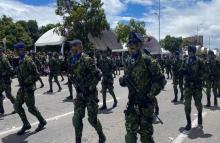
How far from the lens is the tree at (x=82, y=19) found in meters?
40.3

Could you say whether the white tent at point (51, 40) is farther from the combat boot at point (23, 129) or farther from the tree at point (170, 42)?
the tree at point (170, 42)

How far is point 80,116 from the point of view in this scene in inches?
279

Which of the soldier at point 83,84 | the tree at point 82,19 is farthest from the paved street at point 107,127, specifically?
the tree at point 82,19

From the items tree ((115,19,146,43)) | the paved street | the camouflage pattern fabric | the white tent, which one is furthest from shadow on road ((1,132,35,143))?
tree ((115,19,146,43))

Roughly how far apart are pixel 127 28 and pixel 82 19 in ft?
72.3

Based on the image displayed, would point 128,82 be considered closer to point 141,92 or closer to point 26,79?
point 141,92

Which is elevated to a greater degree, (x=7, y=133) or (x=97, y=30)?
(x=97, y=30)

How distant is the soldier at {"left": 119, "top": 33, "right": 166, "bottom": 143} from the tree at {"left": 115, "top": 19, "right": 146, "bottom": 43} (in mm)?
53602

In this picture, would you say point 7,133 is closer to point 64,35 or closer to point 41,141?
point 41,141

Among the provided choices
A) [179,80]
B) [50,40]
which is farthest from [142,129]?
[50,40]

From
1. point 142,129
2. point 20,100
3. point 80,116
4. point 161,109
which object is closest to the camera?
point 142,129

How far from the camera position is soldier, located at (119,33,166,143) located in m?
5.79

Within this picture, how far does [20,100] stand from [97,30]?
33.3 metres

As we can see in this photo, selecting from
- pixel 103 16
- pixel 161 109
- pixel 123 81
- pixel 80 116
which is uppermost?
pixel 103 16
